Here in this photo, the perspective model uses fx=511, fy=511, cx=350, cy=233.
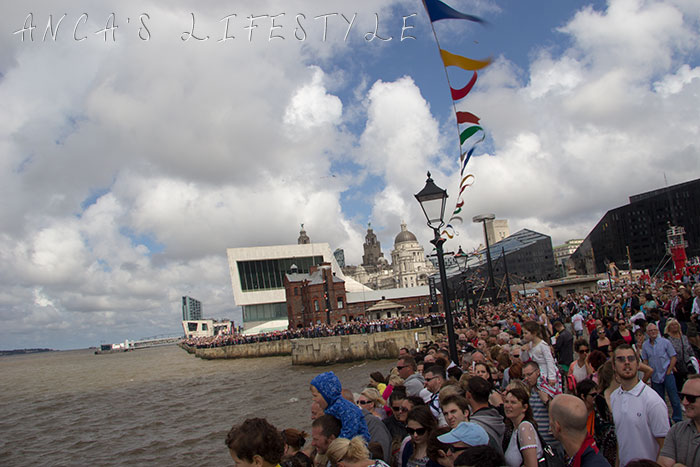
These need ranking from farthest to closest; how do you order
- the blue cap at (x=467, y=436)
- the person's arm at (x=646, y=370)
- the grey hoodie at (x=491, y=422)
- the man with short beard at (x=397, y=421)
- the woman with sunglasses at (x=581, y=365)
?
1. the woman with sunglasses at (x=581, y=365)
2. the person's arm at (x=646, y=370)
3. the man with short beard at (x=397, y=421)
4. the grey hoodie at (x=491, y=422)
5. the blue cap at (x=467, y=436)

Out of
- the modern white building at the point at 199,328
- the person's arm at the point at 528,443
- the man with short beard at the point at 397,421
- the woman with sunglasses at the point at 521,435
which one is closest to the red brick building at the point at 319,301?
the man with short beard at the point at 397,421

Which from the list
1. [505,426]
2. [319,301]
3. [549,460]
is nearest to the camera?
[549,460]

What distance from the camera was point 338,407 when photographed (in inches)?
151

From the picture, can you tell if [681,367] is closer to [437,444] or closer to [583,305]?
[437,444]

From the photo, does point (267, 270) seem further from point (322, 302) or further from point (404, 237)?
point (404, 237)

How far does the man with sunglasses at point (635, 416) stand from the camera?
3.72 m

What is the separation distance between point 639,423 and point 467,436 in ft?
4.89

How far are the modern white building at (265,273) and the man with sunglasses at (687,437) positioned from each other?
76.3 m

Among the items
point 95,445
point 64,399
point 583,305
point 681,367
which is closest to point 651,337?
point 681,367

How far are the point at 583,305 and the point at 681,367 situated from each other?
14.0 metres

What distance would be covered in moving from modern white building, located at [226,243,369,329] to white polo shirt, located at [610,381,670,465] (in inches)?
2979

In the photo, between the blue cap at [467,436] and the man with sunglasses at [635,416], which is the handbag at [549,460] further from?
the man with sunglasses at [635,416]

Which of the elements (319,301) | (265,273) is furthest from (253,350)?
(265,273)

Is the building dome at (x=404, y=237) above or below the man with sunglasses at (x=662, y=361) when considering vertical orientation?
above
